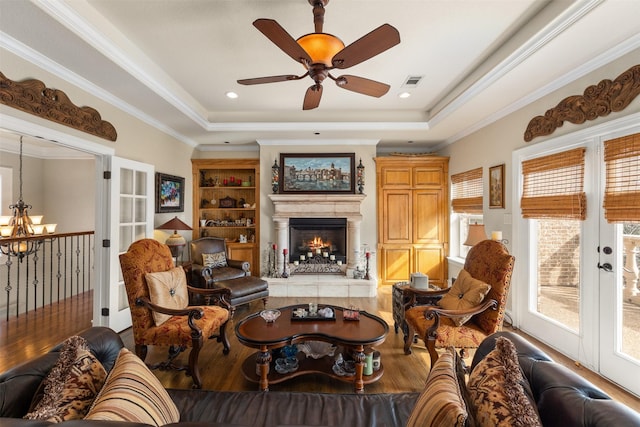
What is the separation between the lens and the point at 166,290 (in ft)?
8.11

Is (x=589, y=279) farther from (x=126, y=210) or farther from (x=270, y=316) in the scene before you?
(x=126, y=210)

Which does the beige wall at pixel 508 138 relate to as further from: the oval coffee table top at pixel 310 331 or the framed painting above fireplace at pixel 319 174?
the oval coffee table top at pixel 310 331

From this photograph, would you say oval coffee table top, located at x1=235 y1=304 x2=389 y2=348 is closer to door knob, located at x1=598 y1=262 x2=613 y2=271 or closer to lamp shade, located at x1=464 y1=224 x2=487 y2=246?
lamp shade, located at x1=464 y1=224 x2=487 y2=246

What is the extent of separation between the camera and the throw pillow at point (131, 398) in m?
0.92

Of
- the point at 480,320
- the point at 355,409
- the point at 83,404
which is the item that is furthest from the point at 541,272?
the point at 83,404

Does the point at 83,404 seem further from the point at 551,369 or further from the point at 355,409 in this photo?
the point at 551,369

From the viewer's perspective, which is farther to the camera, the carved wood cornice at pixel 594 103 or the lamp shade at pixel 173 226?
the lamp shade at pixel 173 226

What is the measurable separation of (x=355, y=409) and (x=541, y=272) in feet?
9.75

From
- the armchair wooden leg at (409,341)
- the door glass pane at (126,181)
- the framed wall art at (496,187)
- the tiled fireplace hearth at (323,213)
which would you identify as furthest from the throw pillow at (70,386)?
the framed wall art at (496,187)

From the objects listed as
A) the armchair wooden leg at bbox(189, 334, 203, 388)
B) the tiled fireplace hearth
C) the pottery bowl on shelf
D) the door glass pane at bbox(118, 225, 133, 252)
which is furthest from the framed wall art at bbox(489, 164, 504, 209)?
the door glass pane at bbox(118, 225, 133, 252)

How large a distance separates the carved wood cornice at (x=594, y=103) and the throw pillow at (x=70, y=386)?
3762 millimetres

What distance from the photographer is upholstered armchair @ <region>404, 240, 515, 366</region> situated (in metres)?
2.26

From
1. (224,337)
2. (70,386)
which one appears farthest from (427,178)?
(70,386)

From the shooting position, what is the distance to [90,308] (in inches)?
163
